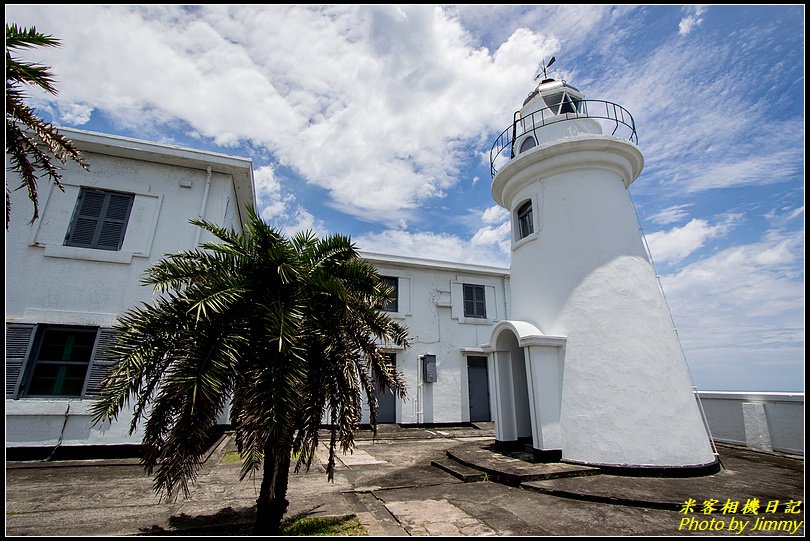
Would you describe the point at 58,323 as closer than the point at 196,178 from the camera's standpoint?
Yes

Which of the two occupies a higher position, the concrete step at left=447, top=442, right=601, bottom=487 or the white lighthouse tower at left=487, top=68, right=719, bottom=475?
the white lighthouse tower at left=487, top=68, right=719, bottom=475

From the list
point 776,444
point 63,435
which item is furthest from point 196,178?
point 776,444

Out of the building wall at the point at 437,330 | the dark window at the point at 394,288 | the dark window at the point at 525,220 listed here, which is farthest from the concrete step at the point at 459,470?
the dark window at the point at 394,288

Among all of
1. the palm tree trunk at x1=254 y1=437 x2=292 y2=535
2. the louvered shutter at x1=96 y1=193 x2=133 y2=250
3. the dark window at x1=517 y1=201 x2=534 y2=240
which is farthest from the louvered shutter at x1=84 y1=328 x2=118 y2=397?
the dark window at x1=517 y1=201 x2=534 y2=240

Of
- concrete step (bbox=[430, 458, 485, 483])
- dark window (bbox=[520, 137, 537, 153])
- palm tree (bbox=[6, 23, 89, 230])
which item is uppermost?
dark window (bbox=[520, 137, 537, 153])

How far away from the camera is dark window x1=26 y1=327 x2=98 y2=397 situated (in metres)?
8.02

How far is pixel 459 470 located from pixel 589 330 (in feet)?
12.4

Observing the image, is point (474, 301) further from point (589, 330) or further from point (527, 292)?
point (589, 330)

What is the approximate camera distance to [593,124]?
31.4 ft

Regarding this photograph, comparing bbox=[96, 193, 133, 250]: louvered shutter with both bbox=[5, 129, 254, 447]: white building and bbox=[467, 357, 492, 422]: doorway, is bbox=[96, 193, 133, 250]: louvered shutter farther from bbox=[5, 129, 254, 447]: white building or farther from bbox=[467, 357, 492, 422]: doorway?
bbox=[467, 357, 492, 422]: doorway

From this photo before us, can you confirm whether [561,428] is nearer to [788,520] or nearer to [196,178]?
[788,520]

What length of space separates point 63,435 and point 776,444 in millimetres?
16229

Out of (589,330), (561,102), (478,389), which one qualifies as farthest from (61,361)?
(561,102)

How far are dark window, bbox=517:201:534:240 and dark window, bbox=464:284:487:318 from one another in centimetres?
689
